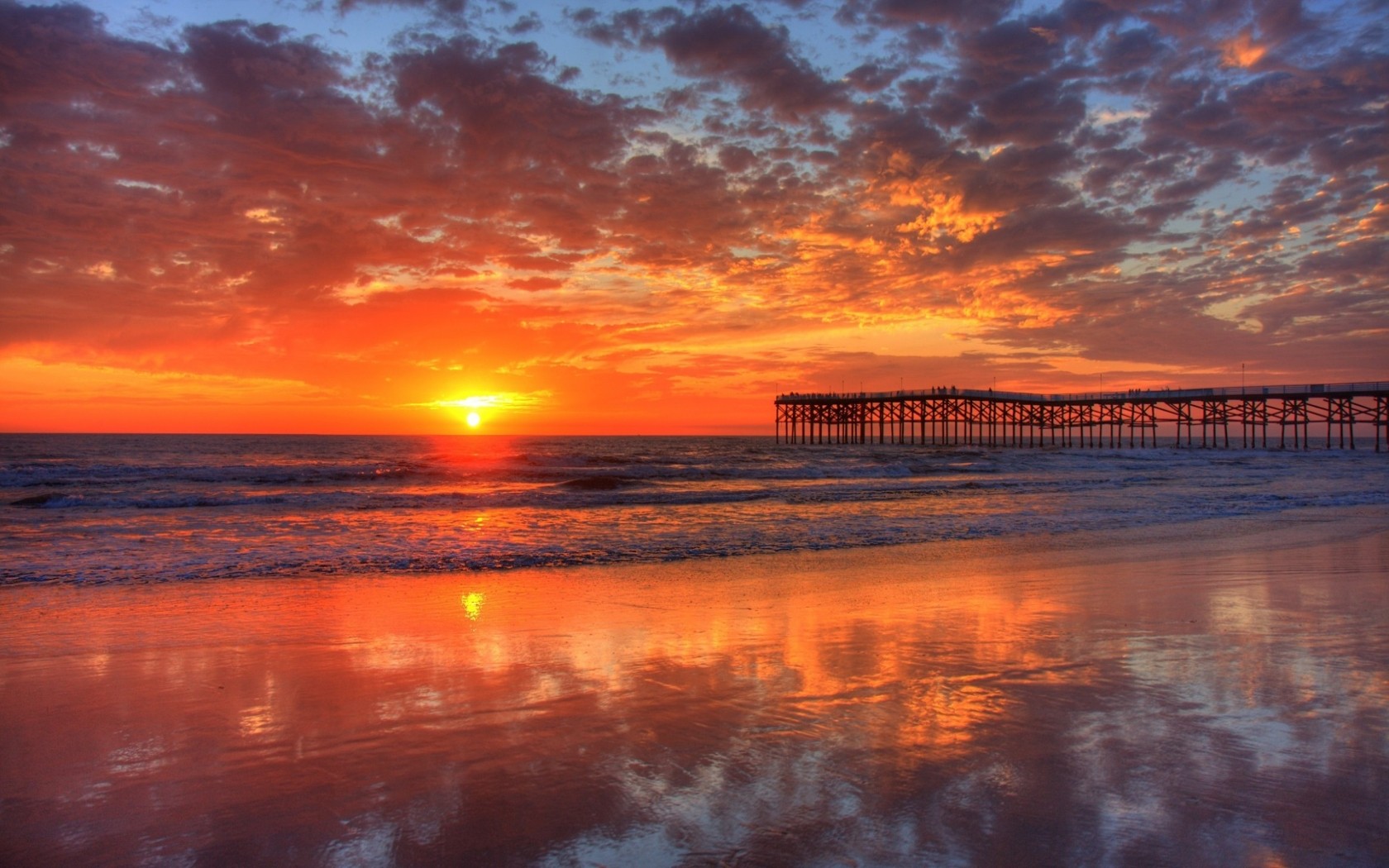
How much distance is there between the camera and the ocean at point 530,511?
1159 cm

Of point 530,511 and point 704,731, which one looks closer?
point 704,731

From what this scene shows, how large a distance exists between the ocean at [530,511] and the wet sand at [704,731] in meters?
3.59

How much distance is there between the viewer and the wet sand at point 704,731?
2.96 metres

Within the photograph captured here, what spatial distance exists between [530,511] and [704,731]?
15913mm

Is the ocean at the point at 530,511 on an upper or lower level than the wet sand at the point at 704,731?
lower

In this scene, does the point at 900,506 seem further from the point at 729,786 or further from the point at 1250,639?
the point at 729,786

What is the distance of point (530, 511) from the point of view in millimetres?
19469

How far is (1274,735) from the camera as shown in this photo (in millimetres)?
3891

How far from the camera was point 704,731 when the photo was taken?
160 inches

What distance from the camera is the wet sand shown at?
2957 millimetres

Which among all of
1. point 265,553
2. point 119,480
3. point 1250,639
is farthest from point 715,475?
point 1250,639

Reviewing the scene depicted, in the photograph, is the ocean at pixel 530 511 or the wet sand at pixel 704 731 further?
the ocean at pixel 530 511

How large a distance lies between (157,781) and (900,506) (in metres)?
18.0

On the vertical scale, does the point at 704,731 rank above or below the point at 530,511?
above
